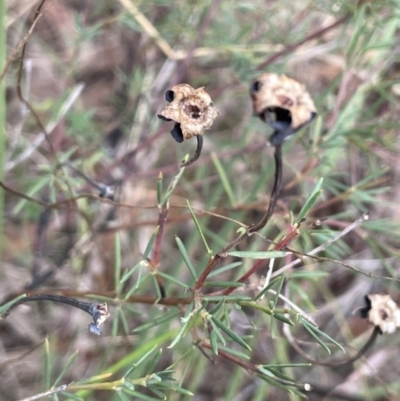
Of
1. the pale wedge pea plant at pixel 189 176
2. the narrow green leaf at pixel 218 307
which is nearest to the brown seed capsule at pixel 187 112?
the narrow green leaf at pixel 218 307

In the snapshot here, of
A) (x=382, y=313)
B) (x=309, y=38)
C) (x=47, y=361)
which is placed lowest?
(x=47, y=361)

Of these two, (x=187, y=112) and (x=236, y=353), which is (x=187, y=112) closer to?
(x=187, y=112)

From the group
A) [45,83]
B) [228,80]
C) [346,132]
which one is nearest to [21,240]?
[45,83]

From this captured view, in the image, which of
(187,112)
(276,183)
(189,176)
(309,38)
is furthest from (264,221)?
(189,176)

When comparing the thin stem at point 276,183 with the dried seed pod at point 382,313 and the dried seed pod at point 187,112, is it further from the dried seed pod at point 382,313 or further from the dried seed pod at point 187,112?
the dried seed pod at point 382,313

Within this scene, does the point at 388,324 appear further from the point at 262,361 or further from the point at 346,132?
the point at 262,361

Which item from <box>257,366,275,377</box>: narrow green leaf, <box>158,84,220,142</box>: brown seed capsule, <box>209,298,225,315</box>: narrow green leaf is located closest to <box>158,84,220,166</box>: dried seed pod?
<box>158,84,220,142</box>: brown seed capsule

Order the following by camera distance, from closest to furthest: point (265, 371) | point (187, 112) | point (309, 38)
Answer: point (187, 112) < point (265, 371) < point (309, 38)
